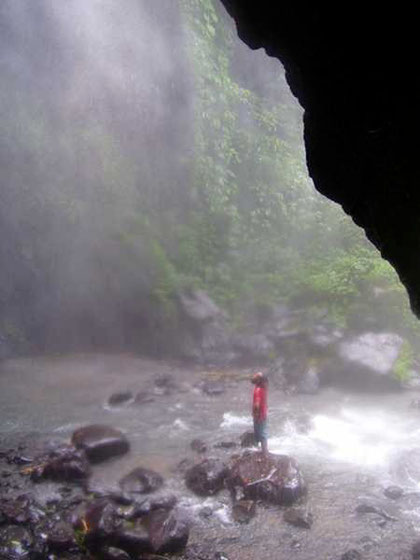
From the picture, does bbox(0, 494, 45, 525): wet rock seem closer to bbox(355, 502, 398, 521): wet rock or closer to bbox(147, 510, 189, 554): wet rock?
bbox(147, 510, 189, 554): wet rock

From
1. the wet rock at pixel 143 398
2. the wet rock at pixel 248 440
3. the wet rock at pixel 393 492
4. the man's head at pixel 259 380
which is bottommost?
the wet rock at pixel 393 492

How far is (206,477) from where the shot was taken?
27.1ft

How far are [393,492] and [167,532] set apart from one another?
4.14 m

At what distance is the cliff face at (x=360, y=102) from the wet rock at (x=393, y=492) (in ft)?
18.3

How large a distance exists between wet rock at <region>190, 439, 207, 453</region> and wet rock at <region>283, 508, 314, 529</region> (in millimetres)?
2582

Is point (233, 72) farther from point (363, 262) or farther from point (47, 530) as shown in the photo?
point (47, 530)

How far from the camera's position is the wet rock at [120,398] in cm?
1269

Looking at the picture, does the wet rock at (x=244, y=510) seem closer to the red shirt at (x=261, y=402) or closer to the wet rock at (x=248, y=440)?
the red shirt at (x=261, y=402)

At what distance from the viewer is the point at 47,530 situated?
22.1ft

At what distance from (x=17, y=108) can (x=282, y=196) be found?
38.1 feet

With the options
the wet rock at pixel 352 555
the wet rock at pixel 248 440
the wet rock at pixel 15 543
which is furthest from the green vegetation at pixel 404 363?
the wet rock at pixel 15 543

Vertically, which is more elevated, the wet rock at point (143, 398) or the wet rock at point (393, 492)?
the wet rock at point (143, 398)

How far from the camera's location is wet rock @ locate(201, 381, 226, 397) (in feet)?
45.0

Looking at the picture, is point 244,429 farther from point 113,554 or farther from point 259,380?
point 113,554
